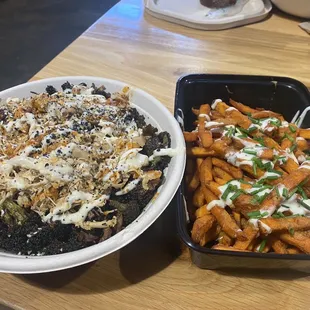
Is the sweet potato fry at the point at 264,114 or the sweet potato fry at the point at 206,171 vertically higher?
the sweet potato fry at the point at 264,114

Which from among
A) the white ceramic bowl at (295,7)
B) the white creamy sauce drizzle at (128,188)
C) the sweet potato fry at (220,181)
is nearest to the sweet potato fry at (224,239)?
the sweet potato fry at (220,181)

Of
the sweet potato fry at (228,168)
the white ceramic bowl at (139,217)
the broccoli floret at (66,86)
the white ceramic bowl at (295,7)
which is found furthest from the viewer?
the white ceramic bowl at (295,7)

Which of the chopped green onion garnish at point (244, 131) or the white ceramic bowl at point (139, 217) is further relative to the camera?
the chopped green onion garnish at point (244, 131)

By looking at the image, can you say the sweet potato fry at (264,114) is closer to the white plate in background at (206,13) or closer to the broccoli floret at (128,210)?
the broccoli floret at (128,210)

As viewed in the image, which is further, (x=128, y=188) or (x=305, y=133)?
(x=305, y=133)

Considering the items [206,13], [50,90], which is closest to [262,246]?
→ [50,90]

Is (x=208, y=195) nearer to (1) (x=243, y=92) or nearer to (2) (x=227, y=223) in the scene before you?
(2) (x=227, y=223)
